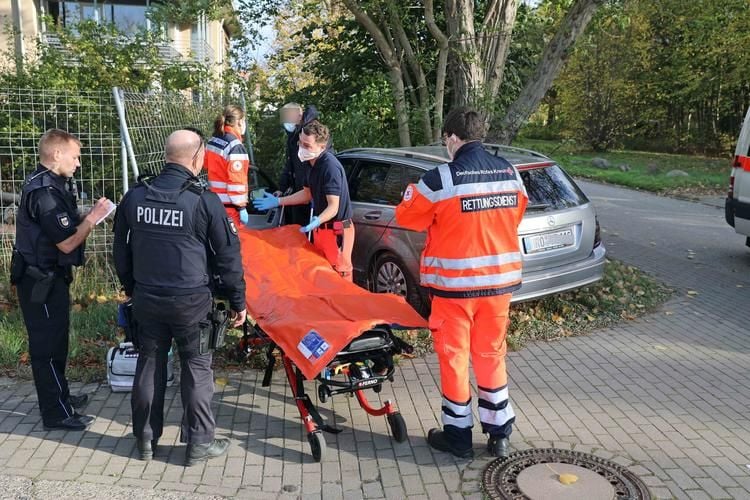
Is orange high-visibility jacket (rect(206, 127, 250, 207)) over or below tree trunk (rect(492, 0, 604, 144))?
below

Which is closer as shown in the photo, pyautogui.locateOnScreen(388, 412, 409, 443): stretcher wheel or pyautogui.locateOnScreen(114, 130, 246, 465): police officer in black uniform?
pyautogui.locateOnScreen(114, 130, 246, 465): police officer in black uniform

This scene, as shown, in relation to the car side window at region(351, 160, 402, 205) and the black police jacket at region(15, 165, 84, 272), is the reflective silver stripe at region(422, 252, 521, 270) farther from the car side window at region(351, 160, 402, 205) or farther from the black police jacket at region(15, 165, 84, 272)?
the car side window at region(351, 160, 402, 205)

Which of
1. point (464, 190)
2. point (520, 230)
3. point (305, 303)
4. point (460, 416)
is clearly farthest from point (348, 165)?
point (460, 416)

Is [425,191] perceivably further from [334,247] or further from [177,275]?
[334,247]

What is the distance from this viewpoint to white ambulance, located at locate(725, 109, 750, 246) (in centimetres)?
891

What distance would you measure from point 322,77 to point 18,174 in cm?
586

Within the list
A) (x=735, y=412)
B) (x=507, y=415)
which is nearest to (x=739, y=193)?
(x=735, y=412)

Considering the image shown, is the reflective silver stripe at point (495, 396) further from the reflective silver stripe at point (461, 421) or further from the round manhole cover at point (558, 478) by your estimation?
the round manhole cover at point (558, 478)

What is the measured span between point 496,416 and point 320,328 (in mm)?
1142

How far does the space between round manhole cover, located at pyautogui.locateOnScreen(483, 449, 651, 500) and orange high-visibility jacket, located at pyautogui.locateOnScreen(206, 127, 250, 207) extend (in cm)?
378

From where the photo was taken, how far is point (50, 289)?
13.8 feet

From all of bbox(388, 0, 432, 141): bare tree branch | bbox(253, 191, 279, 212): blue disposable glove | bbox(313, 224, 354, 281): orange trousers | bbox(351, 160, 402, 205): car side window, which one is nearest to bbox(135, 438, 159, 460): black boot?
bbox(313, 224, 354, 281): orange trousers

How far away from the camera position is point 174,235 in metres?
3.66

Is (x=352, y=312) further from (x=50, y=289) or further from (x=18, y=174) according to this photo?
(x=18, y=174)
